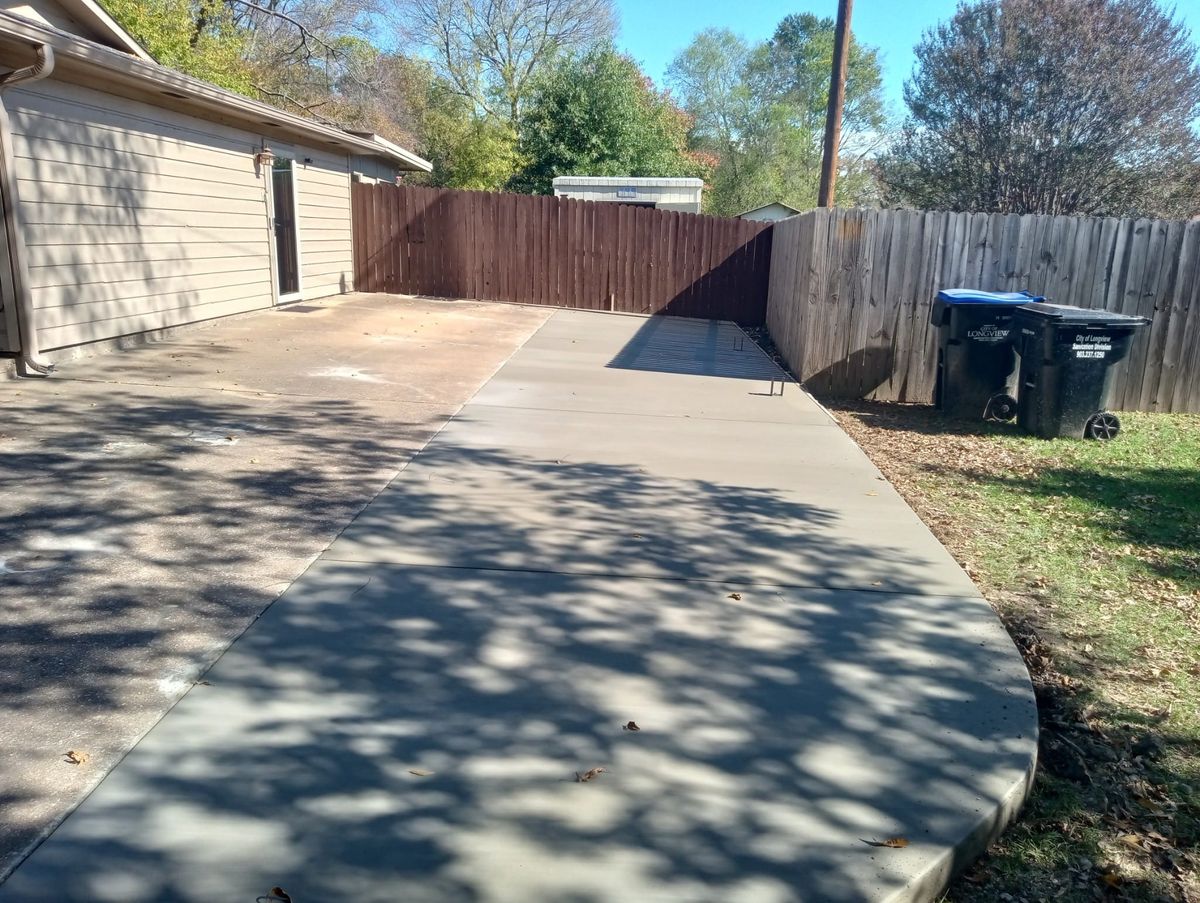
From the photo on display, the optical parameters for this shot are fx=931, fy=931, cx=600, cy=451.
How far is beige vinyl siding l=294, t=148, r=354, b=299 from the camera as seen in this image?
1559 cm

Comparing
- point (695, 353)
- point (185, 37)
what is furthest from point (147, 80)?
point (185, 37)

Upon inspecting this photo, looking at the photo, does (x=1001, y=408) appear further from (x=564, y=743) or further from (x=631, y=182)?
(x=631, y=182)

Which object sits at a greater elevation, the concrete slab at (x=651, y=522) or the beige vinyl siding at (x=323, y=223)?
the beige vinyl siding at (x=323, y=223)

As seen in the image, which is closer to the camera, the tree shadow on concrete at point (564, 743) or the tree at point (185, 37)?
the tree shadow on concrete at point (564, 743)

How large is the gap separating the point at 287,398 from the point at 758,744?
6.27m

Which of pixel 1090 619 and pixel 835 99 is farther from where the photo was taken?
pixel 835 99

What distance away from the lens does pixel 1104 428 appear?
349 inches

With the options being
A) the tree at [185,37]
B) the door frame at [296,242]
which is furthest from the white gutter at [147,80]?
the tree at [185,37]

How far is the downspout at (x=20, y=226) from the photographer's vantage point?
26.0 feet

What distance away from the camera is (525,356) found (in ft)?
39.0

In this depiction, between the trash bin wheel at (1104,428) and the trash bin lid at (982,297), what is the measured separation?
1.36m

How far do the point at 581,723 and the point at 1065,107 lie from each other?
23.9m

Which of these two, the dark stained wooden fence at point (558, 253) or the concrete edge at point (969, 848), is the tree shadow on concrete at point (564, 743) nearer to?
the concrete edge at point (969, 848)

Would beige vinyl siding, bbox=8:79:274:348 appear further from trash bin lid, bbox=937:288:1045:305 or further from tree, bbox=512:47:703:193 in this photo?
tree, bbox=512:47:703:193
